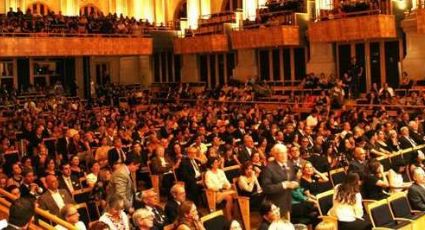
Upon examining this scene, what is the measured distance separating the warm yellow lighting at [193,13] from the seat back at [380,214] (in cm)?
2235

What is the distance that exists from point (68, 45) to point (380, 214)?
17928mm

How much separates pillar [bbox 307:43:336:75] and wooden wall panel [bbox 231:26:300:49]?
896 mm

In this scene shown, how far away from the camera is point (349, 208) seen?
6.68 meters

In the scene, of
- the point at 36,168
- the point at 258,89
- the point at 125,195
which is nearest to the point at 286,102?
the point at 258,89

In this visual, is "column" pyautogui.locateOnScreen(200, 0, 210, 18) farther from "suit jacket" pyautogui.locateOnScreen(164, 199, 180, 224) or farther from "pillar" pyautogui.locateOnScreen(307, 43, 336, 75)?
"suit jacket" pyautogui.locateOnScreen(164, 199, 180, 224)

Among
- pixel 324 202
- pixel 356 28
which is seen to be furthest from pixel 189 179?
pixel 356 28

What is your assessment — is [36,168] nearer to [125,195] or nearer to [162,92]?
[125,195]

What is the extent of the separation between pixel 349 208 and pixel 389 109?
1102 cm

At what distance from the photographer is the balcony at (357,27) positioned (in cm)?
1877

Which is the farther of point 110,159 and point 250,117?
point 250,117

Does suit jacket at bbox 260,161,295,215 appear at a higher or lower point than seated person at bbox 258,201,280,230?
higher

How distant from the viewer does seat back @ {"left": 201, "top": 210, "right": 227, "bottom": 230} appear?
6.38 meters

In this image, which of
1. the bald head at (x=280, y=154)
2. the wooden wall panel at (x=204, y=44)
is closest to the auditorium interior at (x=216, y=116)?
the bald head at (x=280, y=154)

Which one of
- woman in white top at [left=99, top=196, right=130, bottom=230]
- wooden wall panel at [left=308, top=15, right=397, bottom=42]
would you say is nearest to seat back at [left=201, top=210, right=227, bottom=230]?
woman in white top at [left=99, top=196, right=130, bottom=230]
